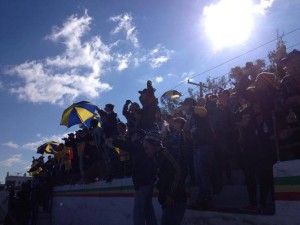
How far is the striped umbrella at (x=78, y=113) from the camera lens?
1279 centimetres

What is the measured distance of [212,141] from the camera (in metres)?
6.87

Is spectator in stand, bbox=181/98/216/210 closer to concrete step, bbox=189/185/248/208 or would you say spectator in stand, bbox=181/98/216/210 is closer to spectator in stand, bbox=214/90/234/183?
spectator in stand, bbox=214/90/234/183

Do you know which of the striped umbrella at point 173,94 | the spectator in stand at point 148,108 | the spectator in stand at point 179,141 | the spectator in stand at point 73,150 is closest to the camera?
the spectator in stand at point 179,141

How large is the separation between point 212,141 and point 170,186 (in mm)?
1898

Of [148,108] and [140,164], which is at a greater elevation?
[148,108]

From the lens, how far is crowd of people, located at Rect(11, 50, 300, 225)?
529cm

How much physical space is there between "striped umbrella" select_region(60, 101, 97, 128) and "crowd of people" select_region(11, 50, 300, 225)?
3381mm

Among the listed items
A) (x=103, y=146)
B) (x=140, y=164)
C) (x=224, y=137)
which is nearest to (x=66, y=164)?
(x=103, y=146)

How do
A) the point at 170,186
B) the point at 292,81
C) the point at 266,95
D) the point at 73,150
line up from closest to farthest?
the point at 292,81 → the point at 170,186 → the point at 266,95 → the point at 73,150

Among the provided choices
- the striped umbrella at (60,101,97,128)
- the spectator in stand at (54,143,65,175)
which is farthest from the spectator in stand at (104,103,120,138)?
the spectator in stand at (54,143,65,175)

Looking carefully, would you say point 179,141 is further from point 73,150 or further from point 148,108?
point 73,150

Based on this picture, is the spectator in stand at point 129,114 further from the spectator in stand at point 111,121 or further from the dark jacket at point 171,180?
the dark jacket at point 171,180

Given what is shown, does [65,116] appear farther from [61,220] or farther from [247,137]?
[247,137]

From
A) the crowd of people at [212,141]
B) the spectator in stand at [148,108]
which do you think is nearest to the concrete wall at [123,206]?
the crowd of people at [212,141]
